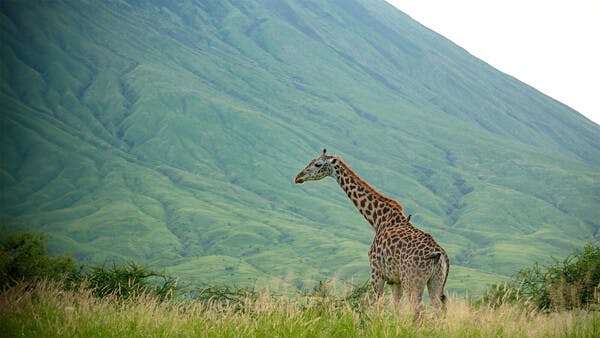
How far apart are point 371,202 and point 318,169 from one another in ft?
5.80

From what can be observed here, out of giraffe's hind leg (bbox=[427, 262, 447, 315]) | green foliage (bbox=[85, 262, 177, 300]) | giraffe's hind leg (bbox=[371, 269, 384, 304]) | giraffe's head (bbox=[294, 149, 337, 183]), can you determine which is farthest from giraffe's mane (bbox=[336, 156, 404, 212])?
green foliage (bbox=[85, 262, 177, 300])

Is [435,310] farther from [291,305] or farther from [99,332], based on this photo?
[99,332]

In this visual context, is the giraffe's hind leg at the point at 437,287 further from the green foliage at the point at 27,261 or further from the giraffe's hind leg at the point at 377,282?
the green foliage at the point at 27,261

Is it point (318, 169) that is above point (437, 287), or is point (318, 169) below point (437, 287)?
above

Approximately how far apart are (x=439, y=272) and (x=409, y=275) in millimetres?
598

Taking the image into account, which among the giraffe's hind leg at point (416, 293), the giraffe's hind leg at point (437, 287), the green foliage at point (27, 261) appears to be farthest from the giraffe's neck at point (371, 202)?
the green foliage at point (27, 261)

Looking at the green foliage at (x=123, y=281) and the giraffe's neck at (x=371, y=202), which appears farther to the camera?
the giraffe's neck at (x=371, y=202)

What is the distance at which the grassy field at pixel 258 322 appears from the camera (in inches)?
379

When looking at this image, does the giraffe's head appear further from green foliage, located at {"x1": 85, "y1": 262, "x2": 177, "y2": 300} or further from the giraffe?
green foliage, located at {"x1": 85, "y1": 262, "x2": 177, "y2": 300}

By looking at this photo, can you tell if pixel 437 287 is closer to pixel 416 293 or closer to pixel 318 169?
pixel 416 293

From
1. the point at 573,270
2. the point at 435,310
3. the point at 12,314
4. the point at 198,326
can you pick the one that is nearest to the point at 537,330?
the point at 435,310

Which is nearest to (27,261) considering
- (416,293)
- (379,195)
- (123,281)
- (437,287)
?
(123,281)

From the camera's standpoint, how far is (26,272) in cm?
1652

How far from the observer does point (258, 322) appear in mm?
9953
